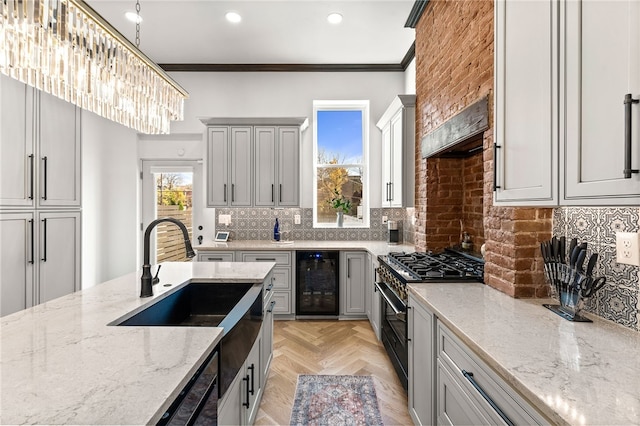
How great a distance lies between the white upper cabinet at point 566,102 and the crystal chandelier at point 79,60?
189 cm

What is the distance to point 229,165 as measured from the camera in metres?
4.21

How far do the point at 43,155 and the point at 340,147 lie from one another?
335cm

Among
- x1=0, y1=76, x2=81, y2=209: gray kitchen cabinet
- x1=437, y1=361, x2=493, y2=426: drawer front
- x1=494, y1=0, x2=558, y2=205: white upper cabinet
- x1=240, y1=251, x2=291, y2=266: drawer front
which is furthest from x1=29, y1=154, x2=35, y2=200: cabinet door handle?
x1=494, y1=0, x2=558, y2=205: white upper cabinet

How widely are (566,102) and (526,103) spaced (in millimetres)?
254

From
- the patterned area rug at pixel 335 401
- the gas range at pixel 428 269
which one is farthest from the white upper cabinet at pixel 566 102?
the patterned area rug at pixel 335 401

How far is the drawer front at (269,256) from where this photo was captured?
154 inches

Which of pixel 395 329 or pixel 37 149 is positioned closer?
pixel 395 329

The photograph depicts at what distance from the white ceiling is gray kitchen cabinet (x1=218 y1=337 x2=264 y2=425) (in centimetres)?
307

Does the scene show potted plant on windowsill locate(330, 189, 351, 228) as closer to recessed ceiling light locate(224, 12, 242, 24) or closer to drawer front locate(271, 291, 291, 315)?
drawer front locate(271, 291, 291, 315)

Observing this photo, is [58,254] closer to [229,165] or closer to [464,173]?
[229,165]

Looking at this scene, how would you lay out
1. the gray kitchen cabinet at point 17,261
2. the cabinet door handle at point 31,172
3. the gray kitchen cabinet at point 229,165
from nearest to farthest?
the gray kitchen cabinet at point 17,261, the cabinet door handle at point 31,172, the gray kitchen cabinet at point 229,165

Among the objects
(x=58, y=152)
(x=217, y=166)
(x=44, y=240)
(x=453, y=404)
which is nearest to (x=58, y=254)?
(x=44, y=240)

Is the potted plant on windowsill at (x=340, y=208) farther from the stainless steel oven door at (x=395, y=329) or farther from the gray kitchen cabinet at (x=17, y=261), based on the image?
the gray kitchen cabinet at (x=17, y=261)

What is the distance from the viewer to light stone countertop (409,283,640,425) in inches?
31.3
